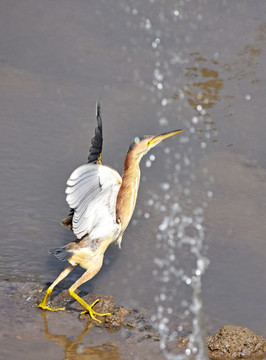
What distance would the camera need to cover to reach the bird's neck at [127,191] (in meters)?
5.59

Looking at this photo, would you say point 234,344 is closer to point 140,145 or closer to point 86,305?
point 86,305

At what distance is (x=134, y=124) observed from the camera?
839 centimetres

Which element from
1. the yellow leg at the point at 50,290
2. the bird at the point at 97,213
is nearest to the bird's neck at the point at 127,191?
the bird at the point at 97,213

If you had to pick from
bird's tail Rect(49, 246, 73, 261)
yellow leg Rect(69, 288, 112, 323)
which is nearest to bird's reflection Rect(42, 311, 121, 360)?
yellow leg Rect(69, 288, 112, 323)

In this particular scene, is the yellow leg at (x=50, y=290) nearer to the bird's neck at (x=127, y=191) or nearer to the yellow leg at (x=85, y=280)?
the yellow leg at (x=85, y=280)

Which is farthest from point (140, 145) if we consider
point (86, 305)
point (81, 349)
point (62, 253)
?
point (81, 349)

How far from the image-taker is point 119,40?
10.1m

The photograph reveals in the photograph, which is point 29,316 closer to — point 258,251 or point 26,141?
point 258,251

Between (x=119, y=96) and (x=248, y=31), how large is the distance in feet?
8.66

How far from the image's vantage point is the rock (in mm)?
5062

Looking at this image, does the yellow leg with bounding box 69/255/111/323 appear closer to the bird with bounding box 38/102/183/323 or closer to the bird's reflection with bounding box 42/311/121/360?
the bird with bounding box 38/102/183/323

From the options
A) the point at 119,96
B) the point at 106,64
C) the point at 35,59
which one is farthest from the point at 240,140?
the point at 35,59

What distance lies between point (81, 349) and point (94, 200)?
1.15 m

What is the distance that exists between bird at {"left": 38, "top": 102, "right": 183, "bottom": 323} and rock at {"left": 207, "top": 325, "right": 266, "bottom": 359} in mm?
944
